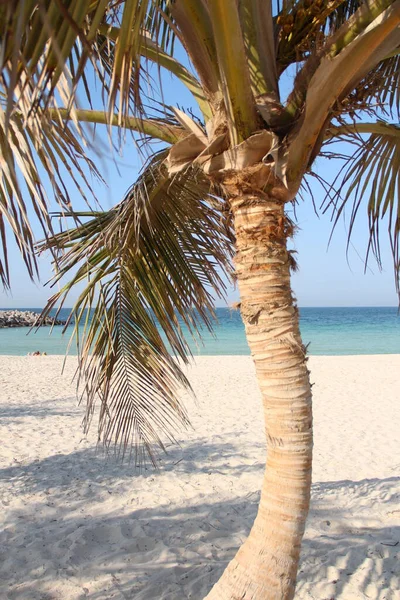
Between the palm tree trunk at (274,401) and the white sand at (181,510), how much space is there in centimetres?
131

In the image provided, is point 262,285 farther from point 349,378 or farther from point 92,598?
point 349,378

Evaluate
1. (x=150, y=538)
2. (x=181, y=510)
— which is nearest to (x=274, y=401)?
(x=150, y=538)

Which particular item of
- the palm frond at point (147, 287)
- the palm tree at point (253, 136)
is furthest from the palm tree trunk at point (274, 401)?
the palm frond at point (147, 287)

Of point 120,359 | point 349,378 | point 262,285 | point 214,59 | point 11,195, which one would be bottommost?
point 349,378

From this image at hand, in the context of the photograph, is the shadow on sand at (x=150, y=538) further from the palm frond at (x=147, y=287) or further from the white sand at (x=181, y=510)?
the palm frond at (x=147, y=287)

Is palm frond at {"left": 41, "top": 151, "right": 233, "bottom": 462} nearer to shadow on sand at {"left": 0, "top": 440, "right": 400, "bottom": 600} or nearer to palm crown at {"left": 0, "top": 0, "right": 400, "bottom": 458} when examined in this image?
→ palm crown at {"left": 0, "top": 0, "right": 400, "bottom": 458}

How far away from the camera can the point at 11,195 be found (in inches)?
68.5

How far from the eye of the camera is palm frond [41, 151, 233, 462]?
309 cm

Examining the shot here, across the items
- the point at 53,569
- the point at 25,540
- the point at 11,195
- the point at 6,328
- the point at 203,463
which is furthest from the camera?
the point at 6,328

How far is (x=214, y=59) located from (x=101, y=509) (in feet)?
13.1

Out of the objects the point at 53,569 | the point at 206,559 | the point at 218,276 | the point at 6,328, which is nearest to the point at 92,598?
the point at 53,569

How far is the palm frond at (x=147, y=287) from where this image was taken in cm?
309

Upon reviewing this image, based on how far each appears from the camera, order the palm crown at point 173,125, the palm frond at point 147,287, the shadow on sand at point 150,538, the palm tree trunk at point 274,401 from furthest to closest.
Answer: the shadow on sand at point 150,538
the palm frond at point 147,287
the palm tree trunk at point 274,401
the palm crown at point 173,125

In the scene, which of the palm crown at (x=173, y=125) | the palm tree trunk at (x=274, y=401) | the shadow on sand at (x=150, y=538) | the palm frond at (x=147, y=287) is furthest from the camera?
the shadow on sand at (x=150, y=538)
